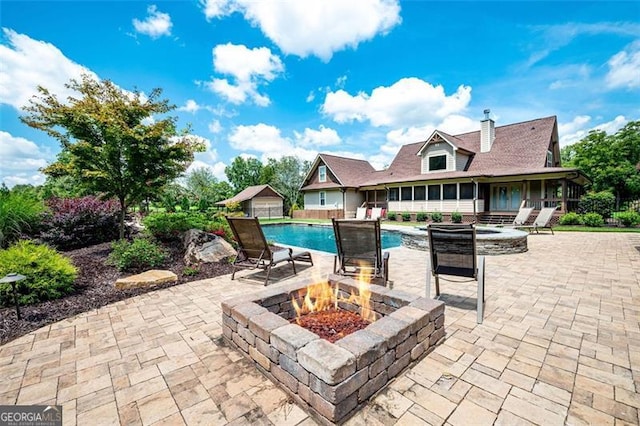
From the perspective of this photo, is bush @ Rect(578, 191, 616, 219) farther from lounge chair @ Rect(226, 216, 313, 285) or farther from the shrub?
lounge chair @ Rect(226, 216, 313, 285)

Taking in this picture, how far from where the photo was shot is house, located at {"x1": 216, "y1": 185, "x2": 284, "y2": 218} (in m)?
32.0

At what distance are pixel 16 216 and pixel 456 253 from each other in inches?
395

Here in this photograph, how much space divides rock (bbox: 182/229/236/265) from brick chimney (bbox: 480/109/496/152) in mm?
20510

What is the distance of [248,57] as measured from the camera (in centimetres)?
1101

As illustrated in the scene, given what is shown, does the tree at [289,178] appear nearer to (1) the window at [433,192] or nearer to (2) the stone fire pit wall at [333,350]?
(1) the window at [433,192]

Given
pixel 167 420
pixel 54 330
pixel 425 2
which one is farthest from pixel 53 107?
pixel 425 2

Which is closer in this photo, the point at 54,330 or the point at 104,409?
the point at 104,409

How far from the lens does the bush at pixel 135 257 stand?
5.54 meters

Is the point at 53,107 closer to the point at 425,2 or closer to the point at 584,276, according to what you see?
the point at 425,2

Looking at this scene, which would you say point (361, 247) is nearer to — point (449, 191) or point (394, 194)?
point (449, 191)

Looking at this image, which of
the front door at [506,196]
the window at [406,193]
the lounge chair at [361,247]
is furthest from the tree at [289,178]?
the lounge chair at [361,247]

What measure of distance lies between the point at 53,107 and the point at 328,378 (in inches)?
338

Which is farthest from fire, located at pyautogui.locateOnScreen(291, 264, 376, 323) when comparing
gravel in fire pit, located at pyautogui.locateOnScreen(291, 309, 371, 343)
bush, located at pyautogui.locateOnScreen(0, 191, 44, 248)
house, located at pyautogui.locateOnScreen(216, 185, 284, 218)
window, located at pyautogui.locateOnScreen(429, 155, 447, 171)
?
house, located at pyautogui.locateOnScreen(216, 185, 284, 218)

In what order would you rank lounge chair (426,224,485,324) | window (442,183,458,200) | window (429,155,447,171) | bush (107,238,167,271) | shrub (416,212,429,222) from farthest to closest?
window (429,155,447,171), shrub (416,212,429,222), window (442,183,458,200), bush (107,238,167,271), lounge chair (426,224,485,324)
